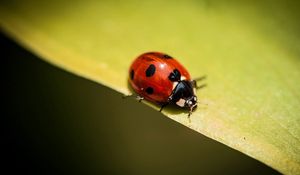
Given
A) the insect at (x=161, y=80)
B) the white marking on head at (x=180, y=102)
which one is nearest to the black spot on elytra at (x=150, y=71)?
the insect at (x=161, y=80)

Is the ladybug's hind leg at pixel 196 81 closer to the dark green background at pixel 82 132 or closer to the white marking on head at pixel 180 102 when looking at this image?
the white marking on head at pixel 180 102

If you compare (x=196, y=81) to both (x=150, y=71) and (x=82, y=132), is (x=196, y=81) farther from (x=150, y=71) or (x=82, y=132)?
(x=82, y=132)

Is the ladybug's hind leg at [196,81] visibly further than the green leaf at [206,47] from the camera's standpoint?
Yes

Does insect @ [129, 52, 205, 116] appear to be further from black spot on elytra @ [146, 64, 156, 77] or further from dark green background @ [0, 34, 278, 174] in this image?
dark green background @ [0, 34, 278, 174]

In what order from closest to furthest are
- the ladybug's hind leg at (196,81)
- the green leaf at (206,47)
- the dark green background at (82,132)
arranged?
the green leaf at (206,47) < the ladybug's hind leg at (196,81) < the dark green background at (82,132)

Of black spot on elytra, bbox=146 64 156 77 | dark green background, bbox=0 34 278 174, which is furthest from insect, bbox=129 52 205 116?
dark green background, bbox=0 34 278 174

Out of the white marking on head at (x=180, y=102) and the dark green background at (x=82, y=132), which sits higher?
the white marking on head at (x=180, y=102)

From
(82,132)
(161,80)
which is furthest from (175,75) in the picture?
(82,132)
